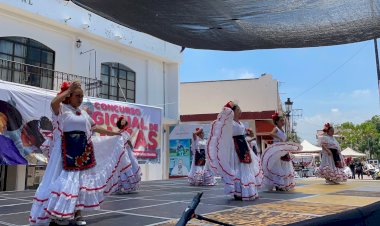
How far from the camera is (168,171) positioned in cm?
1980

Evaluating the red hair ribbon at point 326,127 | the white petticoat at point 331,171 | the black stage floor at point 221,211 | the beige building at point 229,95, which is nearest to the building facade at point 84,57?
the black stage floor at point 221,211

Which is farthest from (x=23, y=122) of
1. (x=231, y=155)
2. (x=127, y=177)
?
(x=231, y=155)

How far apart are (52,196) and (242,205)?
2.73 meters

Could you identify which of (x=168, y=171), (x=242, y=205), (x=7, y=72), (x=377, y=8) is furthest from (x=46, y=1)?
(x=377, y=8)

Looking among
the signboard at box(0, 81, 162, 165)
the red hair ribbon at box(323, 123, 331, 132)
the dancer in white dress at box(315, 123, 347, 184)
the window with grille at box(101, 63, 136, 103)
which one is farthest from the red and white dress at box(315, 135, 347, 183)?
the window with grille at box(101, 63, 136, 103)

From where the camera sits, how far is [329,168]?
32.3 ft

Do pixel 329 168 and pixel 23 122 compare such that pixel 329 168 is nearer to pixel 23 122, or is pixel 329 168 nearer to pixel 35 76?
pixel 23 122

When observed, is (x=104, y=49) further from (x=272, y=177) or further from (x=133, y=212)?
(x=133, y=212)

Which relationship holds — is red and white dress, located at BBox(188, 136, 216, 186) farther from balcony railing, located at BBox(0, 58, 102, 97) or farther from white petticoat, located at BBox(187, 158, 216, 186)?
balcony railing, located at BBox(0, 58, 102, 97)

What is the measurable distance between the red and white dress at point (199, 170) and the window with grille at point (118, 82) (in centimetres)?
676

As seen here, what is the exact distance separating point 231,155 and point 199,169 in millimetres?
4203

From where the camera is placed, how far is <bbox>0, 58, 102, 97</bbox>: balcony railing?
12.6 m

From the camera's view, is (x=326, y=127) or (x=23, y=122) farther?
(x=23, y=122)

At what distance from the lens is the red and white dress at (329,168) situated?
9.84 m
